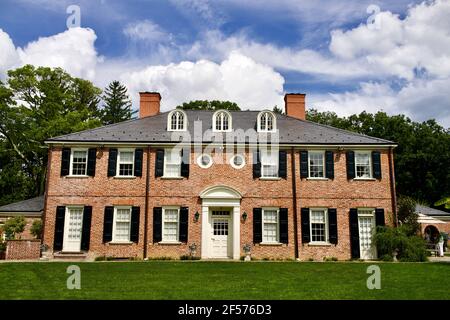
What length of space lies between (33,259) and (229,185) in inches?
410

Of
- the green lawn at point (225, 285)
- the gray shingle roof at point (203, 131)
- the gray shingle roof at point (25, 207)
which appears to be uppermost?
the gray shingle roof at point (203, 131)

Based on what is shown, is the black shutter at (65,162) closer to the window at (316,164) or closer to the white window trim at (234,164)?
the white window trim at (234,164)

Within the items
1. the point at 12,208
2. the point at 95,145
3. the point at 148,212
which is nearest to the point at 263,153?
the point at 148,212

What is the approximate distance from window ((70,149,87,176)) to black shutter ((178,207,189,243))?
223 inches

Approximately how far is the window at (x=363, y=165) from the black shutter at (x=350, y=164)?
28 centimetres

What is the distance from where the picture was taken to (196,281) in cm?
1164

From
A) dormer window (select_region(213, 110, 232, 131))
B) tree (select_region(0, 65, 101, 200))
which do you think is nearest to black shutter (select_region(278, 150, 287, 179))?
dormer window (select_region(213, 110, 232, 131))

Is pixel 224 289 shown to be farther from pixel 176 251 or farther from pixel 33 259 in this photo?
pixel 33 259

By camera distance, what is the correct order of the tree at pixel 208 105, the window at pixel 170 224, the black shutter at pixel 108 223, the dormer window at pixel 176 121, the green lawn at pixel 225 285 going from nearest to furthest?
the green lawn at pixel 225 285 < the black shutter at pixel 108 223 < the window at pixel 170 224 < the dormer window at pixel 176 121 < the tree at pixel 208 105

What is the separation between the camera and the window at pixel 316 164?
72.9 feet

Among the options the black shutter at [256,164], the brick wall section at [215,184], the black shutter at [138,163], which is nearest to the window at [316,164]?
the brick wall section at [215,184]

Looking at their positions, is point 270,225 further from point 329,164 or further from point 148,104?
point 148,104

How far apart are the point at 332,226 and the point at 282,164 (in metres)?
4.14

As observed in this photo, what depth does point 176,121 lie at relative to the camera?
23.3 metres
